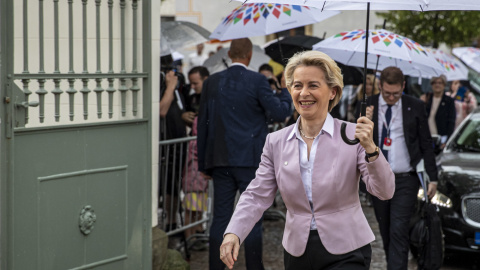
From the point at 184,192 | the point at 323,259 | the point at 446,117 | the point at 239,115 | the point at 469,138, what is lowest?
the point at 184,192

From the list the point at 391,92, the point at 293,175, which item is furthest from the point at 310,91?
the point at 391,92

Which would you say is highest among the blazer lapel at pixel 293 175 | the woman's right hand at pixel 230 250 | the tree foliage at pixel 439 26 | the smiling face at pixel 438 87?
the tree foliage at pixel 439 26

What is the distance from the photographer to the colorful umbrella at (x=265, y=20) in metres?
8.89

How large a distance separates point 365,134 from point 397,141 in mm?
3469

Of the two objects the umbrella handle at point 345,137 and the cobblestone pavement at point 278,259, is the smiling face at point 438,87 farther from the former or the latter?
the umbrella handle at point 345,137

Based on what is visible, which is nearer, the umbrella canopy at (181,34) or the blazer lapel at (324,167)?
the blazer lapel at (324,167)

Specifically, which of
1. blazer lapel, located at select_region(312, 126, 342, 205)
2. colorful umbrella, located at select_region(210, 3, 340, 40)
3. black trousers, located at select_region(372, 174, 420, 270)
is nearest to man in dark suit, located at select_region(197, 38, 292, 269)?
black trousers, located at select_region(372, 174, 420, 270)

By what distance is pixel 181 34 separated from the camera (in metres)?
10.7

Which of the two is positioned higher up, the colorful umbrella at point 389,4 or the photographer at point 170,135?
the colorful umbrella at point 389,4

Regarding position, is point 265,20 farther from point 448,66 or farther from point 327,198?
point 327,198

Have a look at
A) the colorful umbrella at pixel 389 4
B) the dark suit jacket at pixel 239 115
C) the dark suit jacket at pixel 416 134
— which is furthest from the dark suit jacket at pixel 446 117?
the colorful umbrella at pixel 389 4

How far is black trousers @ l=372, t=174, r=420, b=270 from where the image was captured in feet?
23.9

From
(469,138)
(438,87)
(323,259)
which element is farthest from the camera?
(438,87)

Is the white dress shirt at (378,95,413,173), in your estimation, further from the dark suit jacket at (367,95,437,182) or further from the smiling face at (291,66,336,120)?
the smiling face at (291,66,336,120)
